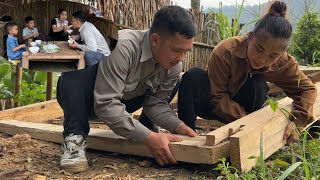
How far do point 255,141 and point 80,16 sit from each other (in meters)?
1.09

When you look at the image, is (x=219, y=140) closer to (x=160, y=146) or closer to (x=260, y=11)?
(x=160, y=146)

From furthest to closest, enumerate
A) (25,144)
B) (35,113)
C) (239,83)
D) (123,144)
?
(35,113) < (239,83) < (25,144) < (123,144)

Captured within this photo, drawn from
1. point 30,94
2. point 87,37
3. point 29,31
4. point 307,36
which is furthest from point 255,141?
point 307,36

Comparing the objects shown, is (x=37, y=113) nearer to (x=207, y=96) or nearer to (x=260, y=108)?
(x=207, y=96)

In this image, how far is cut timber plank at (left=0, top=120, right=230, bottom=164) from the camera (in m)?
2.47

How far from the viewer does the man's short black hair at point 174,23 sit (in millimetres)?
2562

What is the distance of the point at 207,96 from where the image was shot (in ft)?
10.6

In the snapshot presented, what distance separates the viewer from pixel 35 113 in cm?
386

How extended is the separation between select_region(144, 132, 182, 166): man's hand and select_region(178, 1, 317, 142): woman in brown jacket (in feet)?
1.84

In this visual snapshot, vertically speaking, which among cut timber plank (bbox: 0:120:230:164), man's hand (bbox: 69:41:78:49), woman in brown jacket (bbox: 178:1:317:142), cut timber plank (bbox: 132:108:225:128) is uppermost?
man's hand (bbox: 69:41:78:49)

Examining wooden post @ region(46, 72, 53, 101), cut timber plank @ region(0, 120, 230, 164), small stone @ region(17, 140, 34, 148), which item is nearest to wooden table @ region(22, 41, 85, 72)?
cut timber plank @ region(0, 120, 230, 164)

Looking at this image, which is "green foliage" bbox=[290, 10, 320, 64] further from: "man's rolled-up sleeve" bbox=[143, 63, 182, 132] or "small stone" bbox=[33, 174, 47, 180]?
"small stone" bbox=[33, 174, 47, 180]

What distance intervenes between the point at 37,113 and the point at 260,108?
170cm

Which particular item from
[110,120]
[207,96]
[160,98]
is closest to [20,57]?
[110,120]
